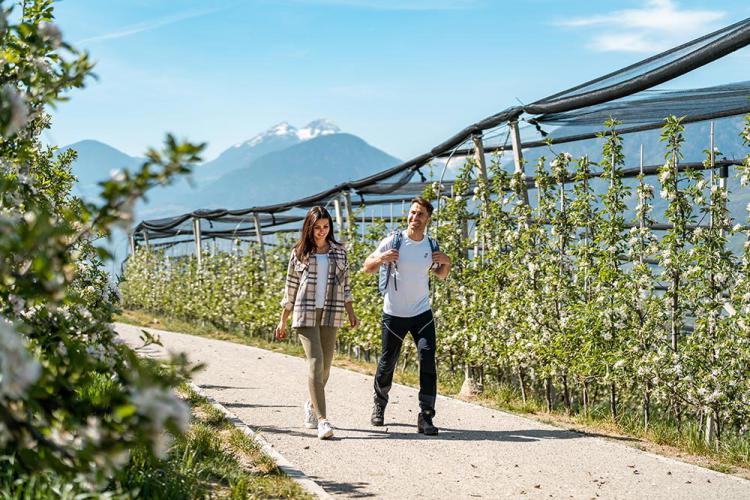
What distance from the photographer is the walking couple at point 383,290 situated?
20.6 feet

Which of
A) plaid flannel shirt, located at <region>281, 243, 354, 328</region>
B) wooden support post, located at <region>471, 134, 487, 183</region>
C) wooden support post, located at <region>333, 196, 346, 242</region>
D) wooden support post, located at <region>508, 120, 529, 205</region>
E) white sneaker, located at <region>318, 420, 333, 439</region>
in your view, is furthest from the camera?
wooden support post, located at <region>333, 196, 346, 242</region>

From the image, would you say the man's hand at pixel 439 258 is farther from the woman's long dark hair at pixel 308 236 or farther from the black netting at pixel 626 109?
the black netting at pixel 626 109

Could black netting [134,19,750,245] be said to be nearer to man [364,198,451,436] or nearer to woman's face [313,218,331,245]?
man [364,198,451,436]

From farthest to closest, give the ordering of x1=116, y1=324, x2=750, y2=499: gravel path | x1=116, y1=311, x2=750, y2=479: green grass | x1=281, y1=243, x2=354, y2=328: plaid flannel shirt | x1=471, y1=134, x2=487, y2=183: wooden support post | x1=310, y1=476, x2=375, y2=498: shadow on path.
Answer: x1=471, y1=134, x2=487, y2=183: wooden support post → x1=281, y1=243, x2=354, y2=328: plaid flannel shirt → x1=116, y1=311, x2=750, y2=479: green grass → x1=116, y1=324, x2=750, y2=499: gravel path → x1=310, y1=476, x2=375, y2=498: shadow on path

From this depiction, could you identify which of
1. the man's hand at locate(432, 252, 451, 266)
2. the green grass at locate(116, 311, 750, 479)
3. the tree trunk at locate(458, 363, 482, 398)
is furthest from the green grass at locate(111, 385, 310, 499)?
the tree trunk at locate(458, 363, 482, 398)

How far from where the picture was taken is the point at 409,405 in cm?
758

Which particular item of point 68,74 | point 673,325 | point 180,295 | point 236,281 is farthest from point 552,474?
point 180,295

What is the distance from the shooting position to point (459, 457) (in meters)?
5.57

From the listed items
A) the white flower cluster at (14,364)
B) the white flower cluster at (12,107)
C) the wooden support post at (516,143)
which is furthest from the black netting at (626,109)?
the white flower cluster at (14,364)

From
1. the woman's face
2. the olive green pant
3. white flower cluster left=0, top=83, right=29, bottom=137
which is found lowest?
the olive green pant

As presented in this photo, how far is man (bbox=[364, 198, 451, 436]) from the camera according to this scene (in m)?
6.40

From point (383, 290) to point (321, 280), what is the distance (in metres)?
0.57

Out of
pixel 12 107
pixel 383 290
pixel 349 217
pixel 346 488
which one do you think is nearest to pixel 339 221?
pixel 349 217

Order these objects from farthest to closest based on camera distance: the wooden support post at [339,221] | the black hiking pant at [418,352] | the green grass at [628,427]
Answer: the wooden support post at [339,221] → the black hiking pant at [418,352] → the green grass at [628,427]
